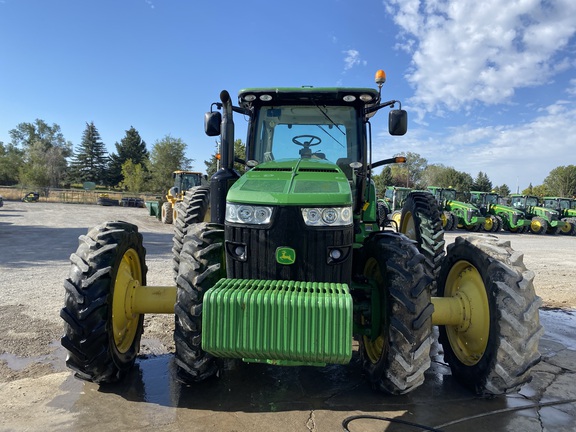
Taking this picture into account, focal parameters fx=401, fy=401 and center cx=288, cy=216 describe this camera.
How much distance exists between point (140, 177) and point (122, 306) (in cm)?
5429

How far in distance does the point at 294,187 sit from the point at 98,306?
181cm

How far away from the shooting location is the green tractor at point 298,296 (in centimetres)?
261

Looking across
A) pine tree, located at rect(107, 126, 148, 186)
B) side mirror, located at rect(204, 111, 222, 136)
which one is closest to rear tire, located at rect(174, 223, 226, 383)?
side mirror, located at rect(204, 111, 222, 136)

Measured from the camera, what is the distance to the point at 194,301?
10.1ft

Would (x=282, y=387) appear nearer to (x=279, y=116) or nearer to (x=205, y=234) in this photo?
(x=205, y=234)

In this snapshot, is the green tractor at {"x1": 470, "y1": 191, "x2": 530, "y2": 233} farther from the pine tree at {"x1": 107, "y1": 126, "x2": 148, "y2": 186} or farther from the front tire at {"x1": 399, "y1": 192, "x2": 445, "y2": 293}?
the pine tree at {"x1": 107, "y1": 126, "x2": 148, "y2": 186}

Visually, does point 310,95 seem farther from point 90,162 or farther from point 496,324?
point 90,162

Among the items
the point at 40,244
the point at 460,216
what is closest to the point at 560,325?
the point at 40,244

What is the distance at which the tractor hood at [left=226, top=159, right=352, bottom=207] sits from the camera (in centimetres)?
306

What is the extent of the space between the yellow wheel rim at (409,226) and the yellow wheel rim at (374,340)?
8.67 ft

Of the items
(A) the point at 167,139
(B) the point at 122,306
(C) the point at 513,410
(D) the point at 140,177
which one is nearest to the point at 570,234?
(C) the point at 513,410

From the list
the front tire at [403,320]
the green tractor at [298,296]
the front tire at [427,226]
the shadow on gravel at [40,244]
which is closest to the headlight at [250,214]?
the green tractor at [298,296]

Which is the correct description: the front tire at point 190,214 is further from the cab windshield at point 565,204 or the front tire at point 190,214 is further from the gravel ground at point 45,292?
the cab windshield at point 565,204

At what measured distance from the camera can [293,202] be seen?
3.04m
